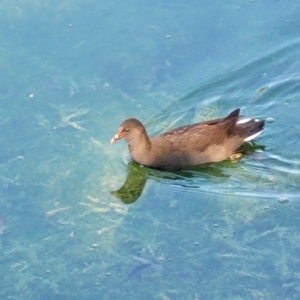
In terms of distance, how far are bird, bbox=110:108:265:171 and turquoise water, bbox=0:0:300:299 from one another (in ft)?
0.32

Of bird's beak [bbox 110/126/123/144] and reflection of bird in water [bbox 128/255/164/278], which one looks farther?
bird's beak [bbox 110/126/123/144]

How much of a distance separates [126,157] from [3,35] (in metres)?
2.02

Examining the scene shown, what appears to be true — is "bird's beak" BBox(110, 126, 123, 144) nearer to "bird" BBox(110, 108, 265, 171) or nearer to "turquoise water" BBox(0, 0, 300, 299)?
"bird" BBox(110, 108, 265, 171)

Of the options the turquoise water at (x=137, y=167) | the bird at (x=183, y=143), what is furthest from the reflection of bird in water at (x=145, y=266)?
the bird at (x=183, y=143)

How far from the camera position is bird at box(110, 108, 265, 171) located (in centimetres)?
679

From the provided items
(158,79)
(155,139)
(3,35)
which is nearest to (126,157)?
(155,139)

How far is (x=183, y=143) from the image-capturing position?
681 cm

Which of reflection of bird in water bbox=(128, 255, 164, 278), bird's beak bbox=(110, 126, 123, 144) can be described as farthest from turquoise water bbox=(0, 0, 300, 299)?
bird's beak bbox=(110, 126, 123, 144)

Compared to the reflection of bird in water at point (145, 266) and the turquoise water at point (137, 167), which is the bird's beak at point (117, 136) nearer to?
the turquoise water at point (137, 167)

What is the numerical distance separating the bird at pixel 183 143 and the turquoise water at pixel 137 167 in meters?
0.10

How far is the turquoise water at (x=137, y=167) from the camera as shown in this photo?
580 centimetres

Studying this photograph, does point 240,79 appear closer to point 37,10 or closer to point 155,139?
point 155,139

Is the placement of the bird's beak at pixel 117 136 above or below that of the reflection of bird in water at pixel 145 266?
above

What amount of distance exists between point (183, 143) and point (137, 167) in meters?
0.40
